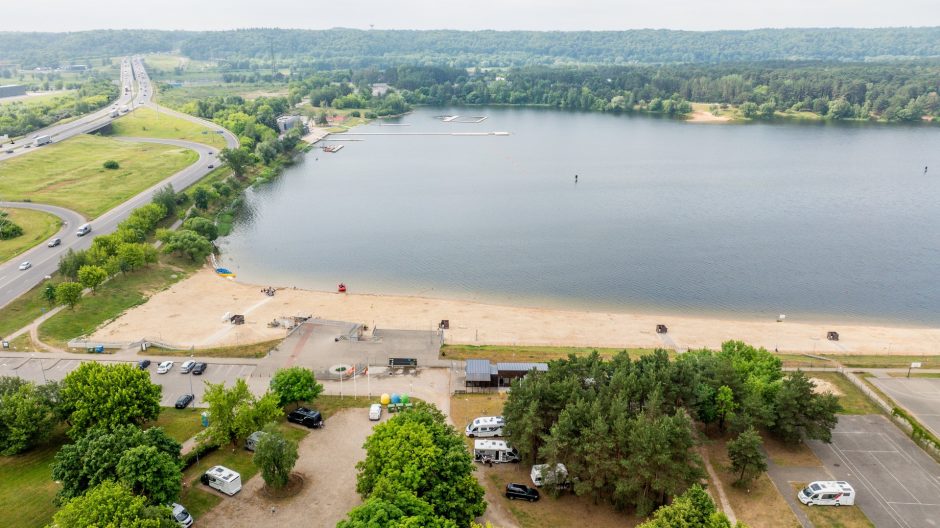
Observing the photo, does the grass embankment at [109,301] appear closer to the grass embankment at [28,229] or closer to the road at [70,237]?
the road at [70,237]

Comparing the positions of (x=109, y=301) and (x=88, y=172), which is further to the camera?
(x=88, y=172)

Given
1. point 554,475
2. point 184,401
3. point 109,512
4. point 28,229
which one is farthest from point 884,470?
point 28,229

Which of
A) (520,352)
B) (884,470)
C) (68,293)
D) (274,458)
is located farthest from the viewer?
(68,293)

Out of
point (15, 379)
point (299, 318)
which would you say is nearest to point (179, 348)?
point (299, 318)

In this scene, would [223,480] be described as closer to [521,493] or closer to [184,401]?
[184,401]

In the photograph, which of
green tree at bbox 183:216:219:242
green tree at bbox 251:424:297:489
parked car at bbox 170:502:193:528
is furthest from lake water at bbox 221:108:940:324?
parked car at bbox 170:502:193:528

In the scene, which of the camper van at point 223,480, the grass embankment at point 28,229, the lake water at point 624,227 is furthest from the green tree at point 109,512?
the grass embankment at point 28,229
